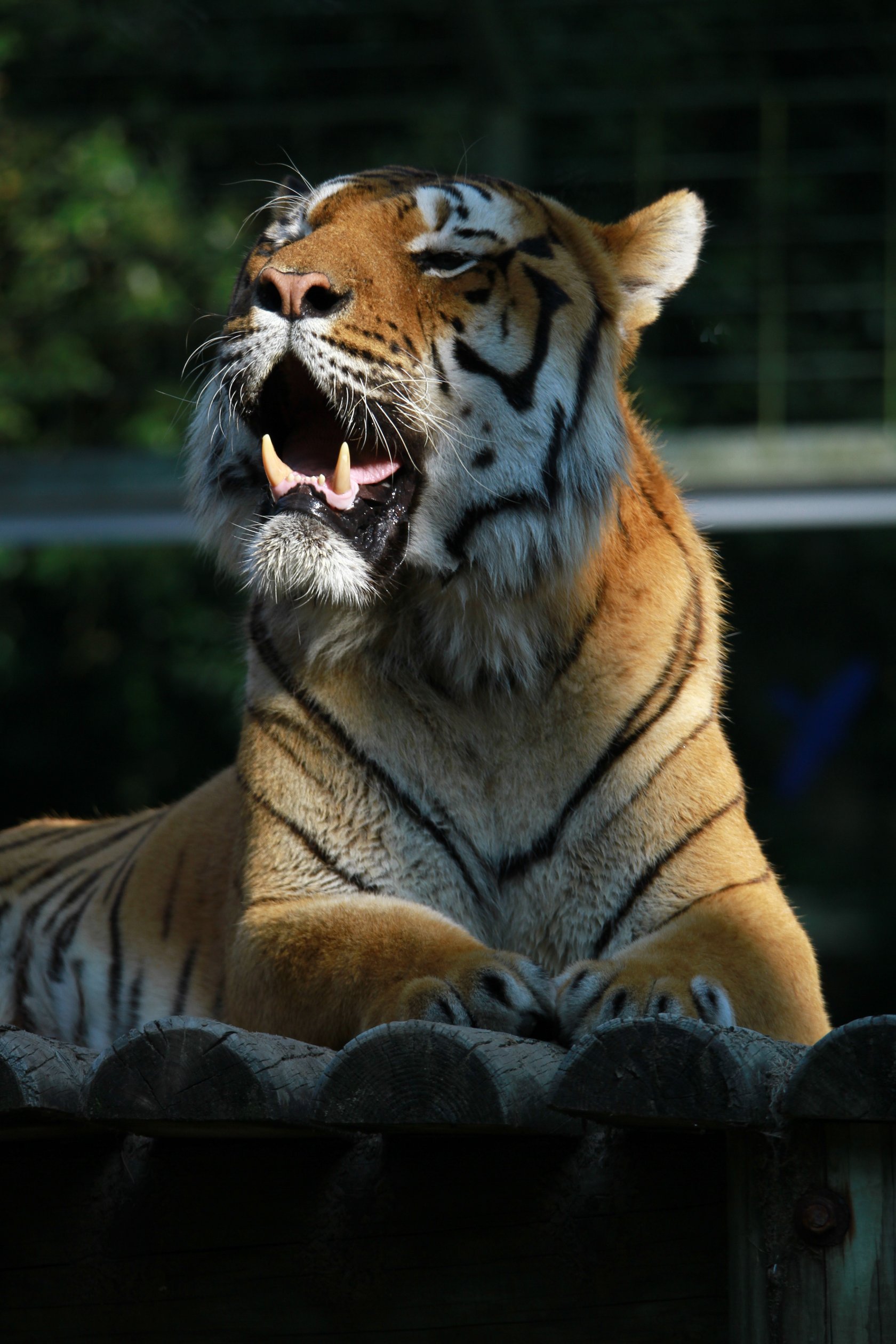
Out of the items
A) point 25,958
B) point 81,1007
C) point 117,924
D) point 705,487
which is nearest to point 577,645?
point 117,924

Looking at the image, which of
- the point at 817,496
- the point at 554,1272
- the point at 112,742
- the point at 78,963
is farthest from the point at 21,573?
the point at 554,1272

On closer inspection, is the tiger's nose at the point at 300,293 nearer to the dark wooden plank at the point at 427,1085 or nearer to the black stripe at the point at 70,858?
the dark wooden plank at the point at 427,1085

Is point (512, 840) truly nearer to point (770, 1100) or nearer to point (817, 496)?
point (770, 1100)

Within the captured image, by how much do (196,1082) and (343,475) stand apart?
0.82m

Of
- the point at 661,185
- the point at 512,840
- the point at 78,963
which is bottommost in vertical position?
the point at 78,963

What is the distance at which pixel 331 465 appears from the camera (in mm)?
1900

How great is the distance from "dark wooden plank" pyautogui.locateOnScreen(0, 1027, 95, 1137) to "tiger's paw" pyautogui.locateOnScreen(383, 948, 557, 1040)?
32 centimetres

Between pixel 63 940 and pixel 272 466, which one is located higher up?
pixel 272 466

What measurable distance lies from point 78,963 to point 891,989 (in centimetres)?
496

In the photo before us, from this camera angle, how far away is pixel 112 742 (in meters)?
7.01

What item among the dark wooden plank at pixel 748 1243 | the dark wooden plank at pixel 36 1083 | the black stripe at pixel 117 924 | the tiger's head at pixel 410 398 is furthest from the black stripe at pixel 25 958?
the dark wooden plank at pixel 748 1243

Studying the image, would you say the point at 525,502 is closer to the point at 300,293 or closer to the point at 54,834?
the point at 300,293

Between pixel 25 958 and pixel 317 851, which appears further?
pixel 25 958

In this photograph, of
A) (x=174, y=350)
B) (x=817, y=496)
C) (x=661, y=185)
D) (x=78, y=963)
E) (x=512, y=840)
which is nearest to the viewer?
(x=512, y=840)
